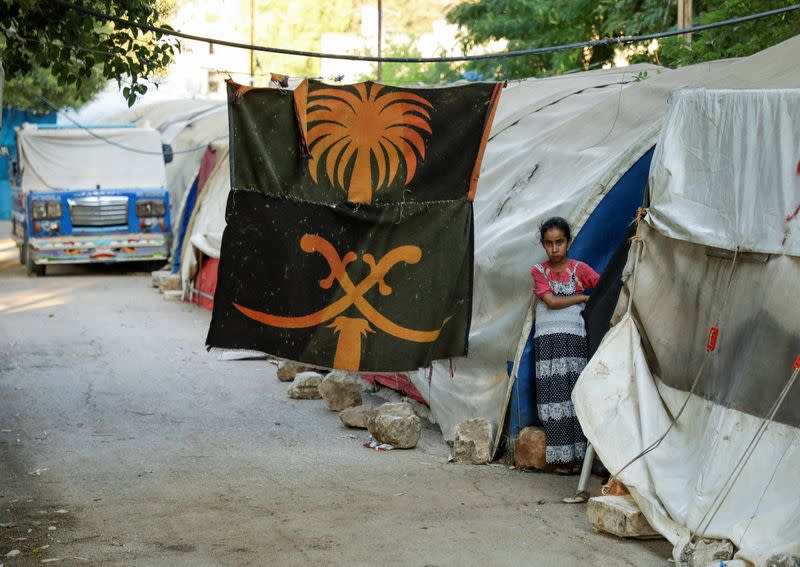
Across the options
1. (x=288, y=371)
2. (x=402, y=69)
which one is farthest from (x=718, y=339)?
(x=402, y=69)

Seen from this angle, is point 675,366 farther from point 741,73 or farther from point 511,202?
point 511,202

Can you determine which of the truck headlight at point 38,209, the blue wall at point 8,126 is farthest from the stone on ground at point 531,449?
the blue wall at point 8,126

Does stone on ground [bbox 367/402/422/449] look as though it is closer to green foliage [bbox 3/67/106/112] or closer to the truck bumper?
the truck bumper

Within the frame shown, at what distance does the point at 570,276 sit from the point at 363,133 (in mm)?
1625

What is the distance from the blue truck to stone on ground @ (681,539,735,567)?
579 inches

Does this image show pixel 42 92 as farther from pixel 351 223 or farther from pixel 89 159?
pixel 351 223

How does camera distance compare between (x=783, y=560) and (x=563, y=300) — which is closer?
(x=783, y=560)

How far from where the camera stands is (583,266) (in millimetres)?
7230

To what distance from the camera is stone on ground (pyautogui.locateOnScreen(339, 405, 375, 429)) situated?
8523 mm

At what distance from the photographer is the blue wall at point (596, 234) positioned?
24.4 ft

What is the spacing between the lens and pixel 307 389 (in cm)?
971

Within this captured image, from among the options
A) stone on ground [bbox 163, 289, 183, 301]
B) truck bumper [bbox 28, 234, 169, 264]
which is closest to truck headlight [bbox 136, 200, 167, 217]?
truck bumper [bbox 28, 234, 169, 264]

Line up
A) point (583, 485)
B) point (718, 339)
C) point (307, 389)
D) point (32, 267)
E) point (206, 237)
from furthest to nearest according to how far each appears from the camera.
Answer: point (32, 267) < point (206, 237) < point (307, 389) < point (583, 485) < point (718, 339)

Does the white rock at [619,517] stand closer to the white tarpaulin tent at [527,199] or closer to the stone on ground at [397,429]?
the white tarpaulin tent at [527,199]
